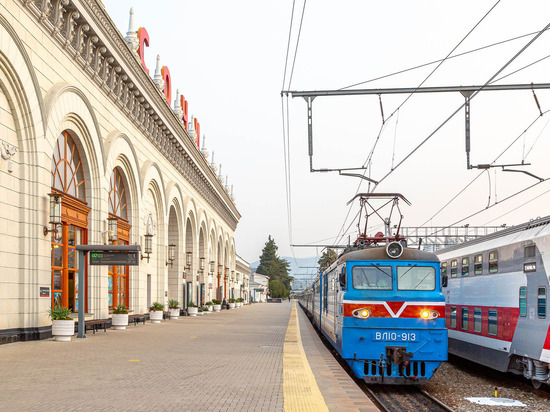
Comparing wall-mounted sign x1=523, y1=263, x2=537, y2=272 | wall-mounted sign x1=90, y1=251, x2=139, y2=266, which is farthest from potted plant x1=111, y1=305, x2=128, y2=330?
wall-mounted sign x1=523, y1=263, x2=537, y2=272

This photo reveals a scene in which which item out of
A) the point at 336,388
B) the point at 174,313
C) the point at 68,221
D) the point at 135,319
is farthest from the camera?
the point at 174,313

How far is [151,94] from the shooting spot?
29719 millimetres

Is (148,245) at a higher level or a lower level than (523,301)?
higher

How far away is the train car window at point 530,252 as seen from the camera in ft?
40.7

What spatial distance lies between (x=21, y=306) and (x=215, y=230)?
41.5 m

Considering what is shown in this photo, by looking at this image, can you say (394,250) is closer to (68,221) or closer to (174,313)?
(68,221)

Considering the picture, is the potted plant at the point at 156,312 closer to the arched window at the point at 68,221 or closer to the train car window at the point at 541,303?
the arched window at the point at 68,221

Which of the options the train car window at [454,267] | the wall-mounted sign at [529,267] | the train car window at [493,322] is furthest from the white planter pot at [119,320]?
the wall-mounted sign at [529,267]

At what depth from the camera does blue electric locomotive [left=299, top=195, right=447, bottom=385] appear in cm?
1227

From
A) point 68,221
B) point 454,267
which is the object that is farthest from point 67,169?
point 454,267

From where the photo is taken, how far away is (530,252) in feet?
41.2

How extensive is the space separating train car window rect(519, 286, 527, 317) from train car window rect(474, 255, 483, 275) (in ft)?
8.20

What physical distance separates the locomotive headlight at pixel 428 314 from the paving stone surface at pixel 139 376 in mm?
3033

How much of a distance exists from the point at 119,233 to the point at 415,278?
16.4 metres
